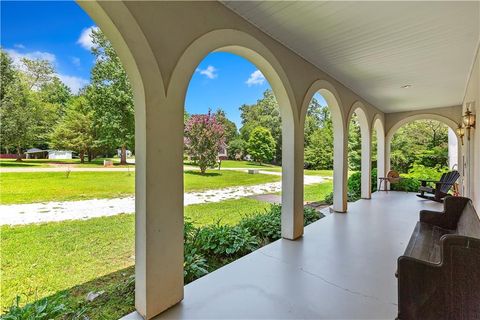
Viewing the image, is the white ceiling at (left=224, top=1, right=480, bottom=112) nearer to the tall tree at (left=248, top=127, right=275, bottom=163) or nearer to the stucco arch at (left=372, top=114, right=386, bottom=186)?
the stucco arch at (left=372, top=114, right=386, bottom=186)

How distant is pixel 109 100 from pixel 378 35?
12.2m

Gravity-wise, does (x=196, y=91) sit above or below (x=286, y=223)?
above

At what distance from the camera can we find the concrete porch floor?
203 cm

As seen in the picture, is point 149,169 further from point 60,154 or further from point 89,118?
point 60,154

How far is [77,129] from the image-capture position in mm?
11758

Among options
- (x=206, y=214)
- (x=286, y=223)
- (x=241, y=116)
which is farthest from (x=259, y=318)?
(x=241, y=116)

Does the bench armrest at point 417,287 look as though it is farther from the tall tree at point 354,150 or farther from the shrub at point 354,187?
the tall tree at point 354,150

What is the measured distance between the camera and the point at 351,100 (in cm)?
575

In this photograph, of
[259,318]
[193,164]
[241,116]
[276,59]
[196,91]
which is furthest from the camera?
[241,116]

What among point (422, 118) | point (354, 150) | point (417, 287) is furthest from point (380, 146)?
point (417, 287)

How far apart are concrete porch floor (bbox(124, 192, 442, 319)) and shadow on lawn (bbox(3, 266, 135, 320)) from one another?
0.78 ft

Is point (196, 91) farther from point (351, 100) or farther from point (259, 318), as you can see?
point (259, 318)

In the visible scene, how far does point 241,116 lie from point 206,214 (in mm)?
20339

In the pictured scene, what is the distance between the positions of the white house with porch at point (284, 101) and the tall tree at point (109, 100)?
33.7 feet
